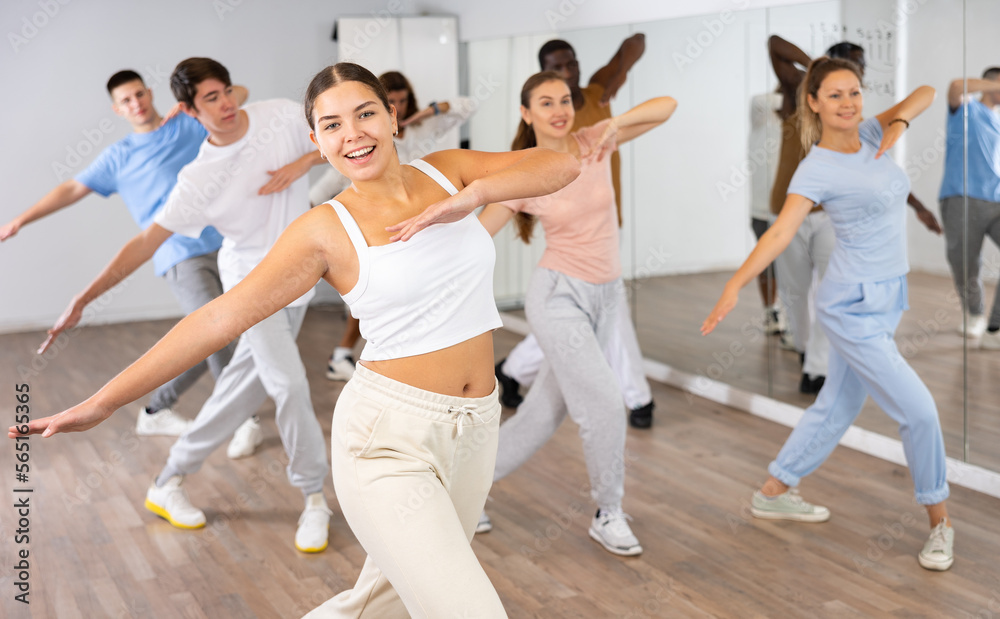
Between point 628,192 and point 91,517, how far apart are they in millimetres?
3019

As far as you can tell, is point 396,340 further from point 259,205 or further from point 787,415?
point 787,415

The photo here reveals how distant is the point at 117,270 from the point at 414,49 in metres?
4.60

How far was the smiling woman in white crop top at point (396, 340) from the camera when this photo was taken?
1638 mm

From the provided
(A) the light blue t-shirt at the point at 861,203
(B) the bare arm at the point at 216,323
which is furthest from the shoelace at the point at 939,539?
(B) the bare arm at the point at 216,323

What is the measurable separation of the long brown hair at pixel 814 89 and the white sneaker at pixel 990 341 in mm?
970

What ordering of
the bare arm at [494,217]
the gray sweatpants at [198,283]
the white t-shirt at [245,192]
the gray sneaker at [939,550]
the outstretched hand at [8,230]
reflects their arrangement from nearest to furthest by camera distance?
1. the bare arm at [494,217]
2. the gray sneaker at [939,550]
3. the white t-shirt at [245,192]
4. the outstretched hand at [8,230]
5. the gray sweatpants at [198,283]

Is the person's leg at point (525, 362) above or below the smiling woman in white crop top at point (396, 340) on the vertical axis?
below

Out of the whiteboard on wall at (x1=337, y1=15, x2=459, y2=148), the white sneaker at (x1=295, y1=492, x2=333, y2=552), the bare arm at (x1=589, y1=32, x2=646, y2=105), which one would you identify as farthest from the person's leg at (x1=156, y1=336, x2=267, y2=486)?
the whiteboard on wall at (x1=337, y1=15, x2=459, y2=148)

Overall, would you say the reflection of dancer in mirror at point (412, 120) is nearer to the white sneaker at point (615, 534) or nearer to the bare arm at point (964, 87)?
the white sneaker at point (615, 534)

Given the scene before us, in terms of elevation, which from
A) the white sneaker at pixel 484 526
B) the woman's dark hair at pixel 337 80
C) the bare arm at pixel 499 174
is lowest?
the white sneaker at pixel 484 526

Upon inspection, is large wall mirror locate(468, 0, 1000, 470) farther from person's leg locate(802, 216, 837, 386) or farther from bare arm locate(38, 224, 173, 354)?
bare arm locate(38, 224, 173, 354)

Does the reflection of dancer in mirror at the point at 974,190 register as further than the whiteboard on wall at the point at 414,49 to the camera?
No

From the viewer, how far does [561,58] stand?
4898 mm

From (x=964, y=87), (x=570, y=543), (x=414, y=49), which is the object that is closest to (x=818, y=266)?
(x=964, y=87)
